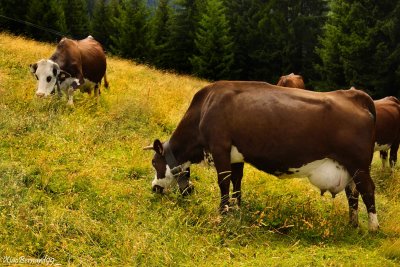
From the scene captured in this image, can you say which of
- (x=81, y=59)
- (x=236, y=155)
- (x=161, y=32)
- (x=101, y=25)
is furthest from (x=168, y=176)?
(x=101, y=25)

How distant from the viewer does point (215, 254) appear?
4812 mm

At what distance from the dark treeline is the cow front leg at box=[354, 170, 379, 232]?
2130 cm

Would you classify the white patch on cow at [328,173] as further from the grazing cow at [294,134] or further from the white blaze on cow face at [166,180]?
the white blaze on cow face at [166,180]

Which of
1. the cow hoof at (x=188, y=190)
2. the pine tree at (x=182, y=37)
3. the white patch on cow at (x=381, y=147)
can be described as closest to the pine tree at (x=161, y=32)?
the pine tree at (x=182, y=37)

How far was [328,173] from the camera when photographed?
562 cm

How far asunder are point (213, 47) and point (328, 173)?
27.5m

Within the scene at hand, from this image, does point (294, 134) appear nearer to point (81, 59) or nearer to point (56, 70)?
point (56, 70)

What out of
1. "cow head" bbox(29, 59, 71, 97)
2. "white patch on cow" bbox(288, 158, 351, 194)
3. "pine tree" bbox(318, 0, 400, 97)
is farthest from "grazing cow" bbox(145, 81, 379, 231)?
"pine tree" bbox(318, 0, 400, 97)

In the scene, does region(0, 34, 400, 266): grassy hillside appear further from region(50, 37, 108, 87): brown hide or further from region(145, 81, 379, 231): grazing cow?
region(50, 37, 108, 87): brown hide

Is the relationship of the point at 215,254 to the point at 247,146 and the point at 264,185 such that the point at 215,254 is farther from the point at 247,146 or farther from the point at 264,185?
the point at 264,185

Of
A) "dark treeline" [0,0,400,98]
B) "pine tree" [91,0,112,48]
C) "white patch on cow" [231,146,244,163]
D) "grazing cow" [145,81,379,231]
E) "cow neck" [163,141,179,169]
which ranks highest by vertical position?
"grazing cow" [145,81,379,231]

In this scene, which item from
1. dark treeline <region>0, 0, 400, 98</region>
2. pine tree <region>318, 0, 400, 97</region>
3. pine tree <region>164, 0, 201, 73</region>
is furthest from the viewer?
pine tree <region>164, 0, 201, 73</region>

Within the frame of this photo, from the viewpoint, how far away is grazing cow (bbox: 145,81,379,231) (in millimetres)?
5547

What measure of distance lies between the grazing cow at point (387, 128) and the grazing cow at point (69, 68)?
25.5 feet
